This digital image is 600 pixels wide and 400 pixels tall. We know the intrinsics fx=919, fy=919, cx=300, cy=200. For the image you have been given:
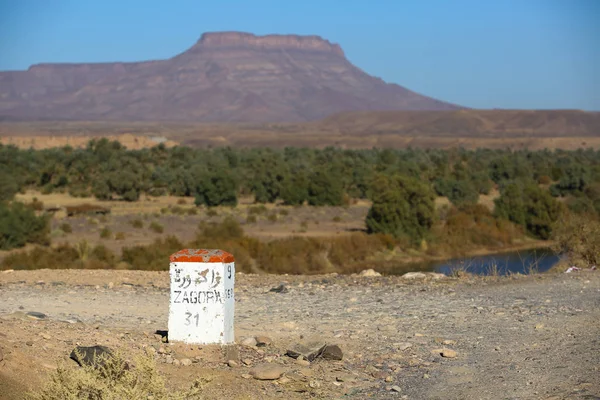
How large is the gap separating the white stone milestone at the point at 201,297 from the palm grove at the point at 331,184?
2557cm

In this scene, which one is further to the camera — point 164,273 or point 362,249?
point 362,249

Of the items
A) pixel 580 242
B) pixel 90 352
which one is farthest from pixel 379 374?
pixel 580 242

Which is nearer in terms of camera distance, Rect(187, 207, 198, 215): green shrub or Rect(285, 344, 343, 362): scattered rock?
Rect(285, 344, 343, 362): scattered rock

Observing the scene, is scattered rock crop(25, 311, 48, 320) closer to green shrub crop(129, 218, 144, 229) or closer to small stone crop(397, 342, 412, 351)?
small stone crop(397, 342, 412, 351)

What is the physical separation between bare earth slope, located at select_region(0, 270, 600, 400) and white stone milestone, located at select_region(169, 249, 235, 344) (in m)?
0.20

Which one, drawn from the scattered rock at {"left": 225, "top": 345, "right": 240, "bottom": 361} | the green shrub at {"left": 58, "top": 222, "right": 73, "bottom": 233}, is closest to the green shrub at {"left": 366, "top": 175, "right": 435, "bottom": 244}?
the green shrub at {"left": 58, "top": 222, "right": 73, "bottom": 233}

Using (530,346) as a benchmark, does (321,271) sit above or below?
below

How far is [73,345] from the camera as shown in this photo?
9945mm

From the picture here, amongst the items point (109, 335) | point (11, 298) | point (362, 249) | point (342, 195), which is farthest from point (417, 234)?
point (109, 335)

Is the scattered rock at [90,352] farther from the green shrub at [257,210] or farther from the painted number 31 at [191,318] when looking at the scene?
the green shrub at [257,210]

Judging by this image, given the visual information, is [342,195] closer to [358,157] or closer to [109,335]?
[358,157]

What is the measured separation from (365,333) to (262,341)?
1569 mm

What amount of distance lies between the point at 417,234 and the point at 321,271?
372 inches

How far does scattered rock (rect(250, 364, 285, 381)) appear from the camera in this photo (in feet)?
31.7
